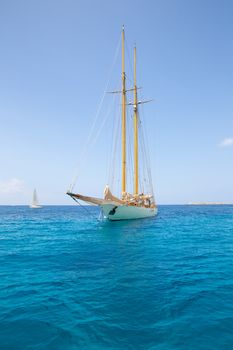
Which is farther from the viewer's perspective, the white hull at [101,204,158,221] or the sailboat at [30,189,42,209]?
the sailboat at [30,189,42,209]

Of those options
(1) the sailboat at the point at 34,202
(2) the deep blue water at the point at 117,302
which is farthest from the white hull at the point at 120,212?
(1) the sailboat at the point at 34,202

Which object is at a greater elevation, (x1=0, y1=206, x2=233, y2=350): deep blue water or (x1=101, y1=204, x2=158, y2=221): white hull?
(x1=101, y1=204, x2=158, y2=221): white hull

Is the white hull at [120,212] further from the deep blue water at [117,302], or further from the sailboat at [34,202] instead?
the sailboat at [34,202]

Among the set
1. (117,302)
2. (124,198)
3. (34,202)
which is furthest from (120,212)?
(34,202)

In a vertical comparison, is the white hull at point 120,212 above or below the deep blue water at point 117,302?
above

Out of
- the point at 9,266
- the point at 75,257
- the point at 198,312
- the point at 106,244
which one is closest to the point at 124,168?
the point at 106,244

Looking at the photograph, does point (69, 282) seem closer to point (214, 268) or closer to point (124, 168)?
point (214, 268)

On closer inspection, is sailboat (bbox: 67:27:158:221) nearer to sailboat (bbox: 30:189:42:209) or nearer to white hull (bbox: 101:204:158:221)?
white hull (bbox: 101:204:158:221)

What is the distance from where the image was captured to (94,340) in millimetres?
5430

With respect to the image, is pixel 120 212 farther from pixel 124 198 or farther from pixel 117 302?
pixel 117 302

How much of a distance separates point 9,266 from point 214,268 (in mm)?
10828

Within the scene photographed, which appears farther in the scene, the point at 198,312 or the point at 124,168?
the point at 124,168

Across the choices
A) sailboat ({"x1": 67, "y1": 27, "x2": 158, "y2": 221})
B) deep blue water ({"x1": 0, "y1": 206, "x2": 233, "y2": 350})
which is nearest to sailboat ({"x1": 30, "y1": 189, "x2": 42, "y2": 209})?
sailboat ({"x1": 67, "y1": 27, "x2": 158, "y2": 221})

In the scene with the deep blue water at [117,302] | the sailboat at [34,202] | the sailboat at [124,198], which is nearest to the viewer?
the deep blue water at [117,302]
